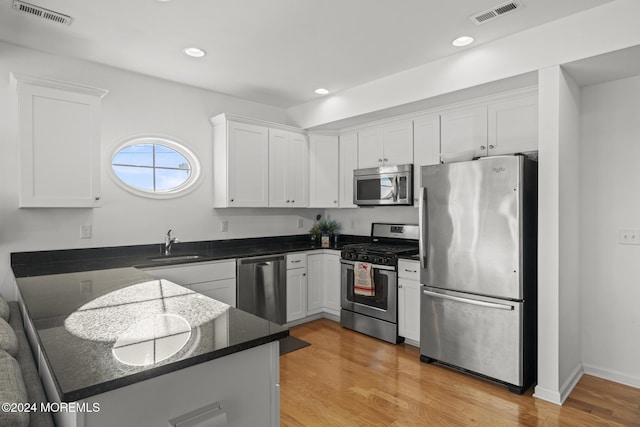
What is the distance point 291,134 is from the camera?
462 centimetres

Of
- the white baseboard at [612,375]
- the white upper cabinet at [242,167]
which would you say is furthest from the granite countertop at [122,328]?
the white baseboard at [612,375]

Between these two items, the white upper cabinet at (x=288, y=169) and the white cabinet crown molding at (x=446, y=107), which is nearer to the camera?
the white cabinet crown molding at (x=446, y=107)

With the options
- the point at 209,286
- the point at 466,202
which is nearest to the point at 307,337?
the point at 209,286

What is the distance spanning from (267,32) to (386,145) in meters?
1.87

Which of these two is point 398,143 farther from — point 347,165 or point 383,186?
point 347,165

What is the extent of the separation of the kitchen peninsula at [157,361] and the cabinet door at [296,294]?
2543 mm

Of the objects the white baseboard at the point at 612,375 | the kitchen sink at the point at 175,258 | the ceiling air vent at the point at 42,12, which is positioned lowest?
the white baseboard at the point at 612,375

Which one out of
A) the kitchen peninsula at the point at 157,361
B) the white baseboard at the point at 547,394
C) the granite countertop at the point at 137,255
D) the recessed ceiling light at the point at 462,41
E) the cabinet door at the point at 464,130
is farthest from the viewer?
the cabinet door at the point at 464,130

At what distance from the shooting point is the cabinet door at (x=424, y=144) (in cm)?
375

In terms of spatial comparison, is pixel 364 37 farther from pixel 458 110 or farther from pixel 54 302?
pixel 54 302

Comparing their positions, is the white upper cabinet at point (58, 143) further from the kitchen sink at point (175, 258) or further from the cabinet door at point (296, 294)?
the cabinet door at point (296, 294)

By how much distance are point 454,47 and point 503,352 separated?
2.41 metres

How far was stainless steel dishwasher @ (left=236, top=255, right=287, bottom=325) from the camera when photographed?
382 centimetres

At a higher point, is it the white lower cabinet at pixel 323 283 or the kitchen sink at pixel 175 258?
the kitchen sink at pixel 175 258
